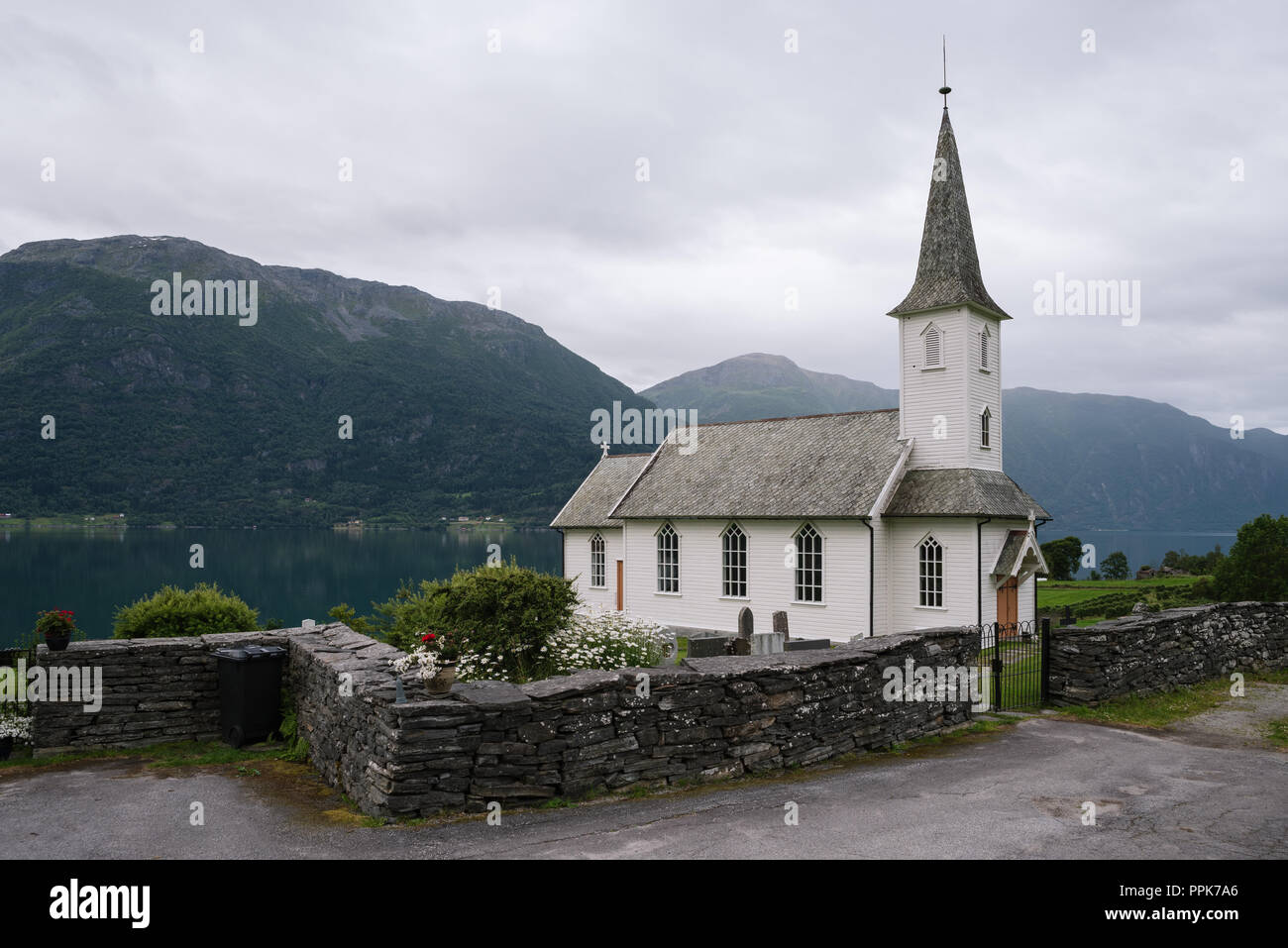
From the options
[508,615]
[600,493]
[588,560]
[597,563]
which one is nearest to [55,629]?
A: [508,615]

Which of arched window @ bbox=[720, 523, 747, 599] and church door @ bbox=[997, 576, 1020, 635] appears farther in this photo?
arched window @ bbox=[720, 523, 747, 599]

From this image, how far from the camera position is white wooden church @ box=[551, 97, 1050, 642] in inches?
1016

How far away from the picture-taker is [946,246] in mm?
28234

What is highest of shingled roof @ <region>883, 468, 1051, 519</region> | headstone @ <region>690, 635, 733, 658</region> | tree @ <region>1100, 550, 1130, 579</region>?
shingled roof @ <region>883, 468, 1051, 519</region>

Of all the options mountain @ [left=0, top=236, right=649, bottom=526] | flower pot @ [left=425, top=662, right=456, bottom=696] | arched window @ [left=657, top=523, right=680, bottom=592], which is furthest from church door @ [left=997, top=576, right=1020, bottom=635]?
mountain @ [left=0, top=236, right=649, bottom=526]

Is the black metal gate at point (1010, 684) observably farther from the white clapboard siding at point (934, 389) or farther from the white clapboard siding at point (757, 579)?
the white clapboard siding at point (934, 389)

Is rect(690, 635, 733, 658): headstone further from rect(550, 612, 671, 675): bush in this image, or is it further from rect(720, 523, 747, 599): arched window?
rect(720, 523, 747, 599): arched window

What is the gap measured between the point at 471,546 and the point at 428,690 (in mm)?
122783

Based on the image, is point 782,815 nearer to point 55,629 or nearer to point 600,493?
point 55,629

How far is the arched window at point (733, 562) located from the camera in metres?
29.5

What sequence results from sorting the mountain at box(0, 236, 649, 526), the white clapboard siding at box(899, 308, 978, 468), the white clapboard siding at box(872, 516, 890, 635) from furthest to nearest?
1. the mountain at box(0, 236, 649, 526)
2. the white clapboard siding at box(899, 308, 978, 468)
3. the white clapboard siding at box(872, 516, 890, 635)

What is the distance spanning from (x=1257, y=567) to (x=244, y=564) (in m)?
98.4

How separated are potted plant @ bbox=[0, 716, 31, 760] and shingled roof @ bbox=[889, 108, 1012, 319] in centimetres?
2545

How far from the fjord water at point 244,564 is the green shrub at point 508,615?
2340 centimetres
